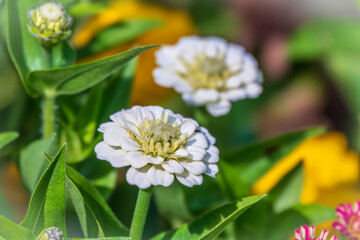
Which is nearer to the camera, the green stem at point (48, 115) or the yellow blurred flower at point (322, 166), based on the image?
the green stem at point (48, 115)

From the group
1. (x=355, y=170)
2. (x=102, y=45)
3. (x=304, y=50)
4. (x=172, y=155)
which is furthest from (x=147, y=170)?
(x=304, y=50)

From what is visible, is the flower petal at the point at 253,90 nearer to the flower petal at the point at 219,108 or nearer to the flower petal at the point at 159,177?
the flower petal at the point at 219,108

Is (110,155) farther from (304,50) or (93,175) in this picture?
(304,50)

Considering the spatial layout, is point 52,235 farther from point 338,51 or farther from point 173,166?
point 338,51

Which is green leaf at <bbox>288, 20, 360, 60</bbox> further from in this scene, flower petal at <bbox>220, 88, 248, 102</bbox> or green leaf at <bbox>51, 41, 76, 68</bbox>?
green leaf at <bbox>51, 41, 76, 68</bbox>

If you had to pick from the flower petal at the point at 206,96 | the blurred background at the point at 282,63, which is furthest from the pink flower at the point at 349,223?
the blurred background at the point at 282,63

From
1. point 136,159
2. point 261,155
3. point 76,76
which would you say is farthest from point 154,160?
point 261,155

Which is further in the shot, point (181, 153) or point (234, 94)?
point (234, 94)
